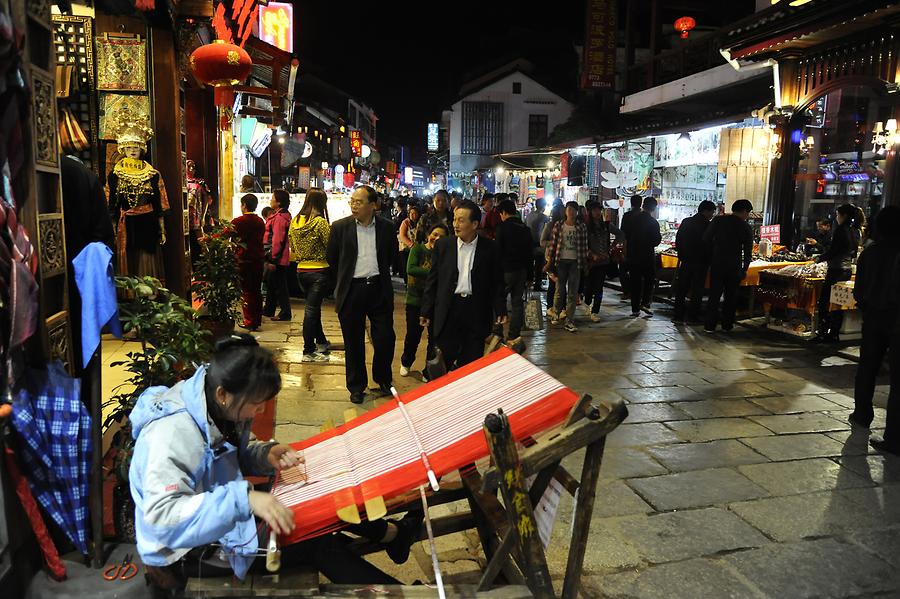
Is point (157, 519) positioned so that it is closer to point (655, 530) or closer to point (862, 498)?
point (655, 530)

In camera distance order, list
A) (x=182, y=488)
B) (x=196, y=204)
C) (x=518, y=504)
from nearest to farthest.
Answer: (x=182, y=488)
(x=518, y=504)
(x=196, y=204)

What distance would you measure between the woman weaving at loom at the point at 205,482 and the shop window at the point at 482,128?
42.0 metres

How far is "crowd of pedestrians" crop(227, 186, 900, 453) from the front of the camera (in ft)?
18.7

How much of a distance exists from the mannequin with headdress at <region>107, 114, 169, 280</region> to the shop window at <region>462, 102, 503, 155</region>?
37866mm

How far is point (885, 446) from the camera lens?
520 centimetres

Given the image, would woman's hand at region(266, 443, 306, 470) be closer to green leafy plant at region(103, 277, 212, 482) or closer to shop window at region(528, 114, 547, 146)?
green leafy plant at region(103, 277, 212, 482)

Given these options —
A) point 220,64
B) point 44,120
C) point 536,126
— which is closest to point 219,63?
point 220,64

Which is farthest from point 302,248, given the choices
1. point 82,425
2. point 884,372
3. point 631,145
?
point 631,145

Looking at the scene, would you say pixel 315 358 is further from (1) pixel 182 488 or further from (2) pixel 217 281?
(1) pixel 182 488

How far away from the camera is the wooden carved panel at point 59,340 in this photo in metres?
2.72

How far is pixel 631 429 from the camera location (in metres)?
5.59

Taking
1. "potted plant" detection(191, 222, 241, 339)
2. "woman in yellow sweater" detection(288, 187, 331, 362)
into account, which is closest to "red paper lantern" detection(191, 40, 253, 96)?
"woman in yellow sweater" detection(288, 187, 331, 362)

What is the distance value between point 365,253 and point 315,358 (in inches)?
82.3

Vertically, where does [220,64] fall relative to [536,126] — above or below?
below
